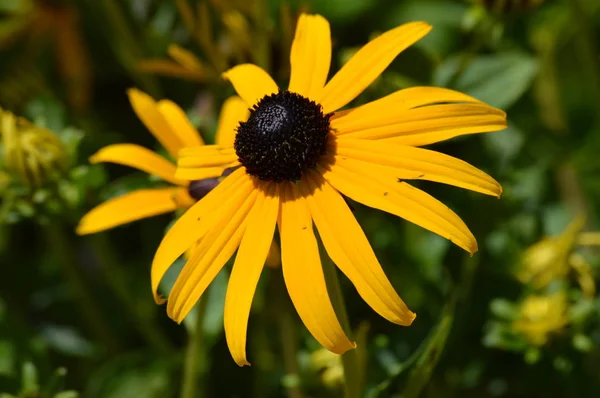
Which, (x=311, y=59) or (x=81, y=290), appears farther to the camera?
(x=81, y=290)

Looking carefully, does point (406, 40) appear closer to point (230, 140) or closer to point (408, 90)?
point (408, 90)

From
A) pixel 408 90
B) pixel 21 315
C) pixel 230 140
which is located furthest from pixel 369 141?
pixel 21 315

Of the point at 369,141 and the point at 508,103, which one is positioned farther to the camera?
the point at 508,103

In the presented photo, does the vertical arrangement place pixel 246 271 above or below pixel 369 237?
below

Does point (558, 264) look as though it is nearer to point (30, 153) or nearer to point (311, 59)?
point (311, 59)

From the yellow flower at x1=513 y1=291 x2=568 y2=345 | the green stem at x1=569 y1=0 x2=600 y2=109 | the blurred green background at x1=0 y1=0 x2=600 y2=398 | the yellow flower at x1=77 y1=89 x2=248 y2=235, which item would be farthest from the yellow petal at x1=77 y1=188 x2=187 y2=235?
the green stem at x1=569 y1=0 x2=600 y2=109

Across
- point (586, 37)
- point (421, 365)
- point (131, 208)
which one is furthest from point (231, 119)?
point (586, 37)

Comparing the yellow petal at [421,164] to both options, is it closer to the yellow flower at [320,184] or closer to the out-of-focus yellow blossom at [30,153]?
the yellow flower at [320,184]
